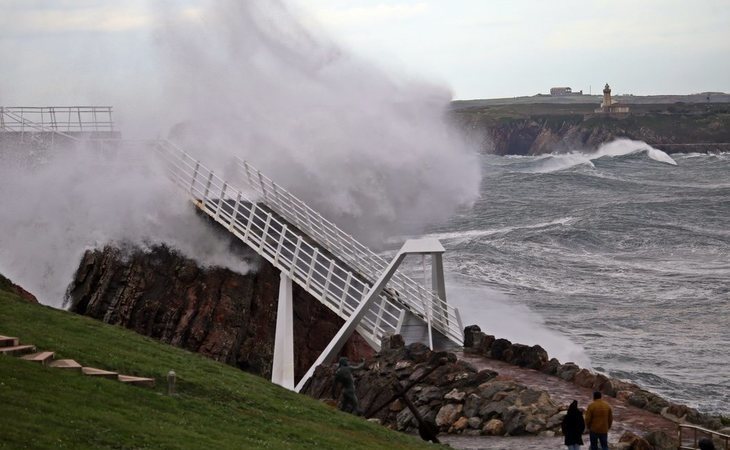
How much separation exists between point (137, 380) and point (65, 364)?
0.85m

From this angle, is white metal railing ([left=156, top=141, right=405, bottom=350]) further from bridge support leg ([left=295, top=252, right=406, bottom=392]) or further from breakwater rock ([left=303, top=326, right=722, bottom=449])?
breakwater rock ([left=303, top=326, right=722, bottom=449])

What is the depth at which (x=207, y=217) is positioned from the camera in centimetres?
2703

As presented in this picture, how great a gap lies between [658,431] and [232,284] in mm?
11145

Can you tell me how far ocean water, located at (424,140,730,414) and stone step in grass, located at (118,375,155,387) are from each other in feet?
40.8

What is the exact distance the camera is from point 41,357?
1541 cm

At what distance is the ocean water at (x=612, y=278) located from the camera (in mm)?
29750

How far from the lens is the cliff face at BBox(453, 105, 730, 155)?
16062 cm

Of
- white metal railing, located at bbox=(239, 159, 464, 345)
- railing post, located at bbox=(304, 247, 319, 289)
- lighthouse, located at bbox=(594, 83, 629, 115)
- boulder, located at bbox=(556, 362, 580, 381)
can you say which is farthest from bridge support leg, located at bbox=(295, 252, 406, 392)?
lighthouse, located at bbox=(594, 83, 629, 115)

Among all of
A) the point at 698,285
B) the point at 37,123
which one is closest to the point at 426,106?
the point at 698,285

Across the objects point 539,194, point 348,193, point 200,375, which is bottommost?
point 200,375

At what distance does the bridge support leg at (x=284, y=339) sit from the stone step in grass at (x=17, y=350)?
8.28 m

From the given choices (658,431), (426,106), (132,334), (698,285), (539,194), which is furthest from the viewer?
(539,194)

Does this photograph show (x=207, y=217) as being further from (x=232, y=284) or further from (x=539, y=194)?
(x=539, y=194)

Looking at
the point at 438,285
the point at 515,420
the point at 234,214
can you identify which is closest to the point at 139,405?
the point at 515,420
